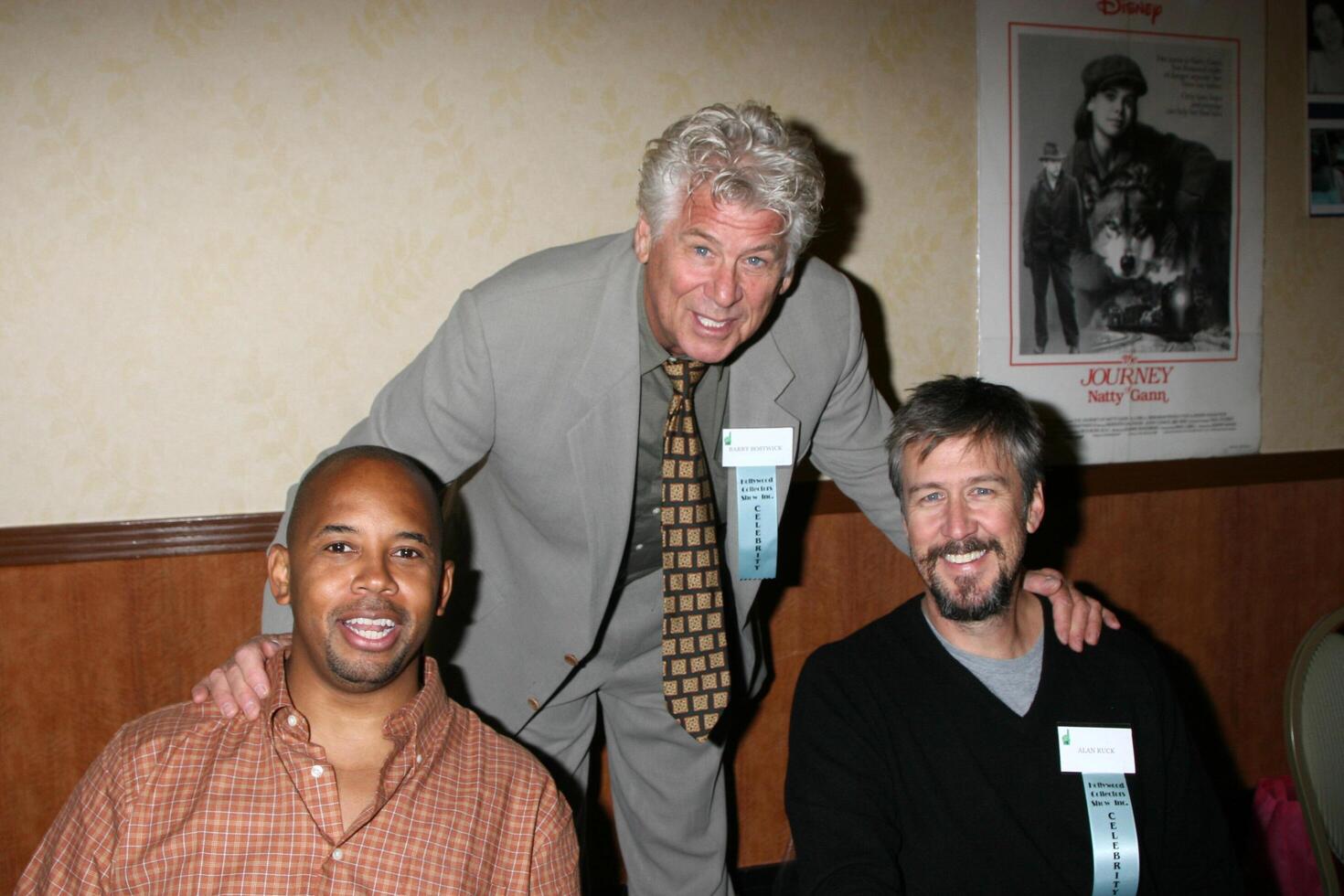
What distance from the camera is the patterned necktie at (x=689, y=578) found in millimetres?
1950

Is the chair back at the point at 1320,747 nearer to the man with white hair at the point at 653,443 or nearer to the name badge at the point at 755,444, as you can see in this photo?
the man with white hair at the point at 653,443

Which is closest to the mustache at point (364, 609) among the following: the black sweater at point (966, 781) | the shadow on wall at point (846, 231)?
the black sweater at point (966, 781)

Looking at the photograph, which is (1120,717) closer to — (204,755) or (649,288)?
(649,288)

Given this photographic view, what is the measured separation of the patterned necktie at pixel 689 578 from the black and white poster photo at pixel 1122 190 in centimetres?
160

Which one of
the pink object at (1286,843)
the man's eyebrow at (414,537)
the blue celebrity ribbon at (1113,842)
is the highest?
the man's eyebrow at (414,537)

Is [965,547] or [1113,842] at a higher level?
[965,547]

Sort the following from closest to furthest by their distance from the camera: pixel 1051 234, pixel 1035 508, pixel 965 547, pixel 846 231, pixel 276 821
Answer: pixel 276 821 → pixel 965 547 → pixel 1035 508 → pixel 846 231 → pixel 1051 234

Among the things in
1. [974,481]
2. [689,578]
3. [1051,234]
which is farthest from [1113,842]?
[1051,234]

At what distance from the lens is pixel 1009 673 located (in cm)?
180

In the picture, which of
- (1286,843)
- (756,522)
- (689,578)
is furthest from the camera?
(1286,843)

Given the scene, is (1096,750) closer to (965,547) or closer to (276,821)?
(965,547)

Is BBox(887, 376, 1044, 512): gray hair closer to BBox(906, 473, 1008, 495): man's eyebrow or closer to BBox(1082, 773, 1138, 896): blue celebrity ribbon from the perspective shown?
BBox(906, 473, 1008, 495): man's eyebrow

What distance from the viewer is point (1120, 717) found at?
5.80ft

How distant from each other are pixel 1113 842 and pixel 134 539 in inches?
90.9
